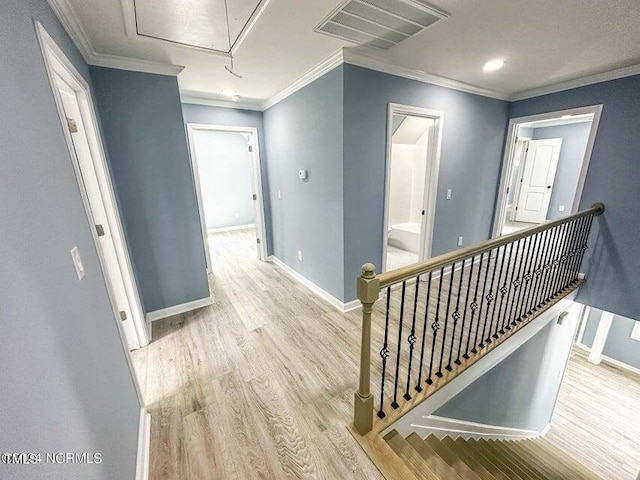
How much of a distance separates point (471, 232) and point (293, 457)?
3748mm

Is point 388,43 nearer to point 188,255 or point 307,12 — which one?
point 307,12

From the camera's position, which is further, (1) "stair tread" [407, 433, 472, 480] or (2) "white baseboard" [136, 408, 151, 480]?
(1) "stair tread" [407, 433, 472, 480]

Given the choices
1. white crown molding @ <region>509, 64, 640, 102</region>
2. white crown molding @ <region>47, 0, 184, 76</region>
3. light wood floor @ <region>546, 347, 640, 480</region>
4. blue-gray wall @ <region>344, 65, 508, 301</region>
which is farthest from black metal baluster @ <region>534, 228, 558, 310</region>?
white crown molding @ <region>47, 0, 184, 76</region>

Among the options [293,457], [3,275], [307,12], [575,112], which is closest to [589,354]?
[575,112]

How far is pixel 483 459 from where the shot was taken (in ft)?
7.67

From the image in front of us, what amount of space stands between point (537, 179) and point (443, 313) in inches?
227

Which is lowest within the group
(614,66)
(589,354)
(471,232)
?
(589,354)

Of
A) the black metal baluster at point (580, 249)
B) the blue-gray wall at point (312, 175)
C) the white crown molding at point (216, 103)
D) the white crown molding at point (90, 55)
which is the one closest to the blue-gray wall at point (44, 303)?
the white crown molding at point (90, 55)

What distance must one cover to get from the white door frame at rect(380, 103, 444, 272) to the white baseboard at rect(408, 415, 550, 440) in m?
1.49

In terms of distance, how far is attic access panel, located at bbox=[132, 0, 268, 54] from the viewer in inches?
60.6

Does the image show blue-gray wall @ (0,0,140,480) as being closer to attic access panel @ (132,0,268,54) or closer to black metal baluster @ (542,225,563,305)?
attic access panel @ (132,0,268,54)

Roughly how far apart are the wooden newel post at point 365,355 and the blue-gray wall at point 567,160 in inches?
270

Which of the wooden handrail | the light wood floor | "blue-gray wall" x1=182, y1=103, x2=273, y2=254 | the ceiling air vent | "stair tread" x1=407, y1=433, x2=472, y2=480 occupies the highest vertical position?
the ceiling air vent

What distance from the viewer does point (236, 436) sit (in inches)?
59.9
